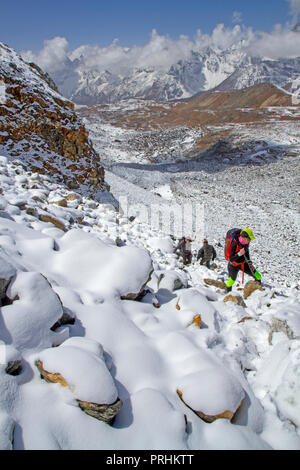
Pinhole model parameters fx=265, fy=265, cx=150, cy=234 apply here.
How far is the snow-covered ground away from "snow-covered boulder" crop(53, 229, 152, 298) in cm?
2

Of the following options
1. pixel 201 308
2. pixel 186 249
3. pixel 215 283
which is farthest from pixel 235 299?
pixel 186 249

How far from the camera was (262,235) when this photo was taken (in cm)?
1623

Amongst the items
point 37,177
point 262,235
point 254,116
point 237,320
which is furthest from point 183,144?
point 237,320

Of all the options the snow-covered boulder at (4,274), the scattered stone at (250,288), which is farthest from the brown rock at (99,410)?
the scattered stone at (250,288)

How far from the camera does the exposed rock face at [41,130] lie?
11992 millimetres

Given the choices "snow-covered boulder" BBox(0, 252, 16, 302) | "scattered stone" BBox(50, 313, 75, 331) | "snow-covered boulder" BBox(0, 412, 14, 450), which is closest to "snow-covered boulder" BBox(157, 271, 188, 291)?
"scattered stone" BBox(50, 313, 75, 331)

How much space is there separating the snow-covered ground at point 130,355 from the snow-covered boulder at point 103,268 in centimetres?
2

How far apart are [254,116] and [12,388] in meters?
83.1

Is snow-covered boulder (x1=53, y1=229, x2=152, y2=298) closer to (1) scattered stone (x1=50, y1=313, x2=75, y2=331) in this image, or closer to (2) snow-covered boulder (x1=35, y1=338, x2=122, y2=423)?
(1) scattered stone (x1=50, y1=313, x2=75, y2=331)

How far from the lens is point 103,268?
461cm

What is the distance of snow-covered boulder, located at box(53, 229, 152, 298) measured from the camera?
4352 millimetres

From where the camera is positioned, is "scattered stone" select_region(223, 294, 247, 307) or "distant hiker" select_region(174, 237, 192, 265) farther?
"distant hiker" select_region(174, 237, 192, 265)

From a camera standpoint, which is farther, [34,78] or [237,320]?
[34,78]
